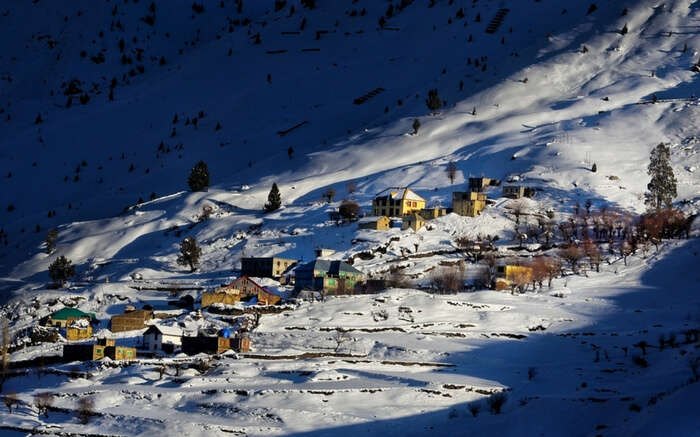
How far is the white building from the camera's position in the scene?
56344 millimetres

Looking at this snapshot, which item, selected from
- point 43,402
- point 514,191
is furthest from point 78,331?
point 514,191

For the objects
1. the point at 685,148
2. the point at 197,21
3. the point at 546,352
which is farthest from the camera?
the point at 197,21

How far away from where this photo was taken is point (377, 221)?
77375 millimetres

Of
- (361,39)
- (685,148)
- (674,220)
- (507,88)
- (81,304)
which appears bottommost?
(81,304)

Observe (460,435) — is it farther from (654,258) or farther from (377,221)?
(377,221)

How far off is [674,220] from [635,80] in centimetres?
3448

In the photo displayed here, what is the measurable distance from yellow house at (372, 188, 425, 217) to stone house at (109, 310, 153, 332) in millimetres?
24402

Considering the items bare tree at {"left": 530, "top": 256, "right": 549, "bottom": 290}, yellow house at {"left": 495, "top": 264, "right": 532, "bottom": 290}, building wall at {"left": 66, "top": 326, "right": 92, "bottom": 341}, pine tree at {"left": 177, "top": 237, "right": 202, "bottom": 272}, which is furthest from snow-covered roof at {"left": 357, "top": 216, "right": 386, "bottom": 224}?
building wall at {"left": 66, "top": 326, "right": 92, "bottom": 341}

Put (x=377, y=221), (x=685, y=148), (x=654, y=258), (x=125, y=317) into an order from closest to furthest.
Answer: (x=125, y=317)
(x=654, y=258)
(x=377, y=221)
(x=685, y=148)

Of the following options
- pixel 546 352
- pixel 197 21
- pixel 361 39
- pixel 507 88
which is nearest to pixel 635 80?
pixel 507 88

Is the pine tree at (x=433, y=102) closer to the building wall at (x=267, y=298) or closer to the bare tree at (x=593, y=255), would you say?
the bare tree at (x=593, y=255)

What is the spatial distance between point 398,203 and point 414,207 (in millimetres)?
1854

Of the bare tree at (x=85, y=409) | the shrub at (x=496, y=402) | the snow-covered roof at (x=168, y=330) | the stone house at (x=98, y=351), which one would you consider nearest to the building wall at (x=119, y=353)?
the stone house at (x=98, y=351)

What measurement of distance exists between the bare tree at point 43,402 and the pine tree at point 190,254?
27.4 metres
